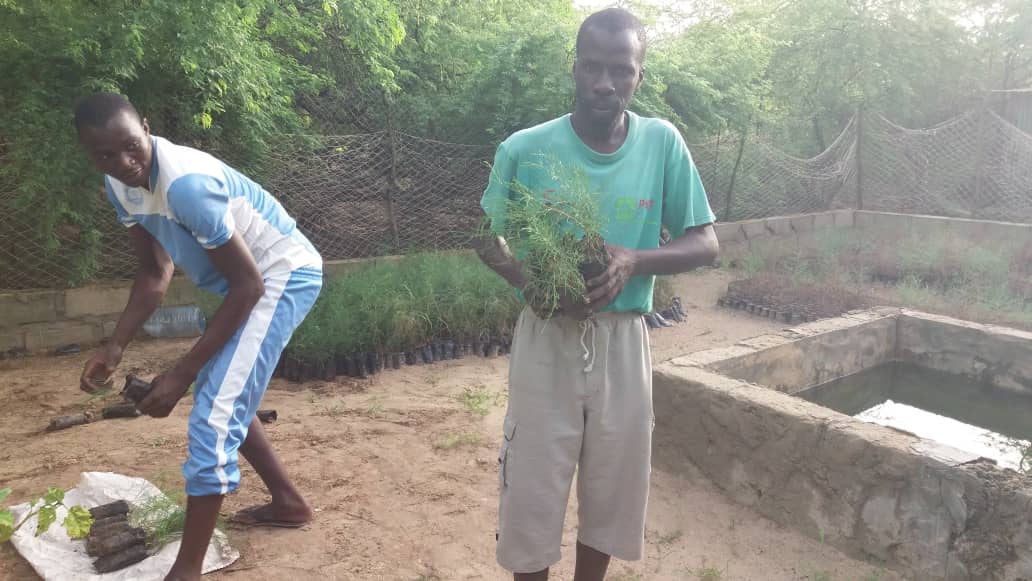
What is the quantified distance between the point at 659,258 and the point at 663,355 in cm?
430

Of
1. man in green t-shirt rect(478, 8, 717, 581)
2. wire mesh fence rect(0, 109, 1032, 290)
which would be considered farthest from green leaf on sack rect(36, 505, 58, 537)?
wire mesh fence rect(0, 109, 1032, 290)

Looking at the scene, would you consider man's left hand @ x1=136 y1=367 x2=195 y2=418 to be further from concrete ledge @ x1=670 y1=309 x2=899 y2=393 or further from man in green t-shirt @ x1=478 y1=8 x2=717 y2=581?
concrete ledge @ x1=670 y1=309 x2=899 y2=393

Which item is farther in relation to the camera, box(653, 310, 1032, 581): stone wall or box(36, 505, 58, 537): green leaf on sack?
box(653, 310, 1032, 581): stone wall

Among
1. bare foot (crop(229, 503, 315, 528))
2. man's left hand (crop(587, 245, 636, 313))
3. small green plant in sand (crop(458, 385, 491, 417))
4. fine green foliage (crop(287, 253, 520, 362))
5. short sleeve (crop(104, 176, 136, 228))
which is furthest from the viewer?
fine green foliage (crop(287, 253, 520, 362))

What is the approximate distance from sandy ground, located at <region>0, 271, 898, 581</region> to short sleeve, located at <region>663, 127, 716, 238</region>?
1581 millimetres

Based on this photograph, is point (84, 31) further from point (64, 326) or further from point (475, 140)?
point (475, 140)

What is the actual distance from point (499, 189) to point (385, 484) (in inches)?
82.6

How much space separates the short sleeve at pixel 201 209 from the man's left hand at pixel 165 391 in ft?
1.44

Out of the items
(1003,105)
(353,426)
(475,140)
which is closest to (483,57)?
(475,140)

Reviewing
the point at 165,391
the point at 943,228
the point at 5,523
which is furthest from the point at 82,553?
the point at 943,228

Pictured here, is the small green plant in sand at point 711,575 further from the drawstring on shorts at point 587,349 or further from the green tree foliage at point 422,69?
the green tree foliage at point 422,69

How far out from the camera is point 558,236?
6.21 ft

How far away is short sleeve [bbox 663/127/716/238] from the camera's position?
192cm

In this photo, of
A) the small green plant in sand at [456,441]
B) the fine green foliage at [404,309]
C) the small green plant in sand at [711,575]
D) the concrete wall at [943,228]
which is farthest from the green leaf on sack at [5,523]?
the concrete wall at [943,228]
